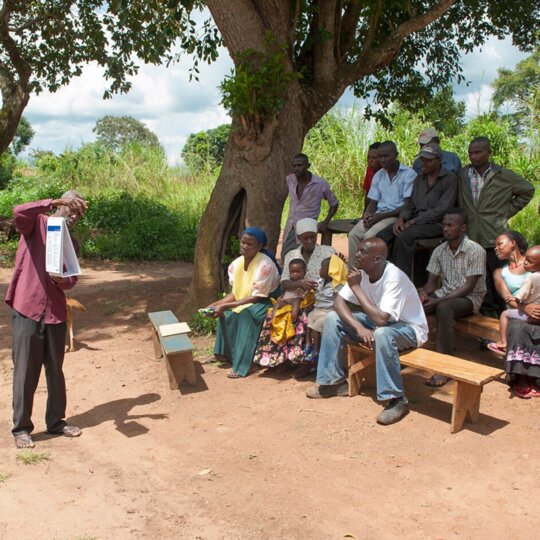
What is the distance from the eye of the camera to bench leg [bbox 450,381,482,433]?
15.8ft

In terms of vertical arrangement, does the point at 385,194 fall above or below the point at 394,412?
above

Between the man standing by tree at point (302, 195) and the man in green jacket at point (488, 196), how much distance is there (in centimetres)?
144

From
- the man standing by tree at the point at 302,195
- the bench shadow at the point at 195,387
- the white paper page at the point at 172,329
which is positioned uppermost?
the man standing by tree at the point at 302,195

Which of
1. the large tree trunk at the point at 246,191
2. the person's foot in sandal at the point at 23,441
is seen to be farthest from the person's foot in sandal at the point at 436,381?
the person's foot in sandal at the point at 23,441

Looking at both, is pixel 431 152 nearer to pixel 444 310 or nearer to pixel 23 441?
pixel 444 310

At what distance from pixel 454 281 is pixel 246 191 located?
2.65 m

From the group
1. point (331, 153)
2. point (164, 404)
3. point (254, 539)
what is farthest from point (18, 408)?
point (331, 153)

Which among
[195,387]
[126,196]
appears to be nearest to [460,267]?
[195,387]

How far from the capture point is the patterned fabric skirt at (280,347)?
19.8 feet

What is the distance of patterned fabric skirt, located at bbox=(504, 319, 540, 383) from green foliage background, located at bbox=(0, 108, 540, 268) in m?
5.53

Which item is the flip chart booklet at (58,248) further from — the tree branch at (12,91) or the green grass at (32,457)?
the tree branch at (12,91)

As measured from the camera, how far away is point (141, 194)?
17.2m

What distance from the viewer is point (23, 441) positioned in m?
4.88

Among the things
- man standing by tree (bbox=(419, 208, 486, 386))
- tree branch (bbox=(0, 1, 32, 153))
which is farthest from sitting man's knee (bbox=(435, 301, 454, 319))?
tree branch (bbox=(0, 1, 32, 153))
